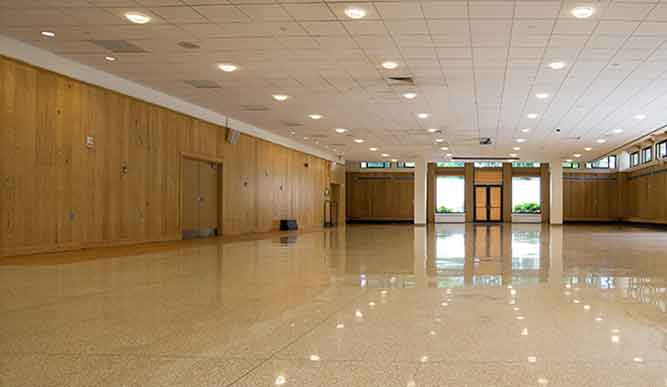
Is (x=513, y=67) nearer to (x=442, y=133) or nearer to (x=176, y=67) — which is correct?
(x=176, y=67)

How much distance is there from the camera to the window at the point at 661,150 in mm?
29609

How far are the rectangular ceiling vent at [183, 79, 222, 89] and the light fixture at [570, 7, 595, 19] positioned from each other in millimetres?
8220

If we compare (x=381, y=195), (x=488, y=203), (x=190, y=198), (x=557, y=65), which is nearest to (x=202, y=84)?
(x=190, y=198)

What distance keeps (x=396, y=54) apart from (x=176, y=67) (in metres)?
4.70

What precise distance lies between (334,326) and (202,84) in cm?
1090

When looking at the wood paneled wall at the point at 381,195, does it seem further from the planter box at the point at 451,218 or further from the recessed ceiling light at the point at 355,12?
the recessed ceiling light at the point at 355,12

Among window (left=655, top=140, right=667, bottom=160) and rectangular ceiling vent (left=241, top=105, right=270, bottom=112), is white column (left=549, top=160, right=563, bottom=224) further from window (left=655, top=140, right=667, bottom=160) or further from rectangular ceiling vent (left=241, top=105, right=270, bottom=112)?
rectangular ceiling vent (left=241, top=105, right=270, bottom=112)

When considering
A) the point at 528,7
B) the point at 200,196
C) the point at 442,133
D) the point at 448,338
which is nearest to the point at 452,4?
the point at 528,7

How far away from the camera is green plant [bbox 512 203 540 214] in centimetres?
3806

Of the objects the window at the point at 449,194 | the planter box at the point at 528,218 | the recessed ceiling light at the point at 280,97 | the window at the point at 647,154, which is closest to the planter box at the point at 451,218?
the window at the point at 449,194

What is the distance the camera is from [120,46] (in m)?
10.7

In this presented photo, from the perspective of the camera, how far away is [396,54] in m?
11.0

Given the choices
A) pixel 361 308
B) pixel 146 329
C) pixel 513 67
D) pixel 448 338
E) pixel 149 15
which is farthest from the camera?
A: pixel 513 67

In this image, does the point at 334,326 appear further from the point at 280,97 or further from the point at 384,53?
the point at 280,97
